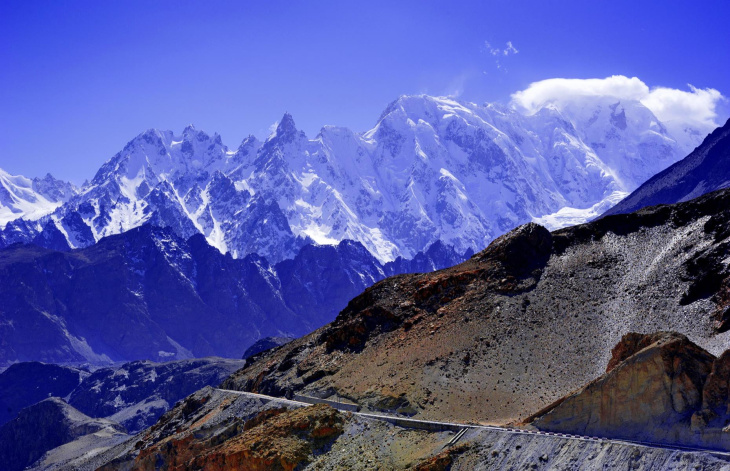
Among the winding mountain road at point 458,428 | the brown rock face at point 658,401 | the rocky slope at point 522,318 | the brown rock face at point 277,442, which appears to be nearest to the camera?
the winding mountain road at point 458,428

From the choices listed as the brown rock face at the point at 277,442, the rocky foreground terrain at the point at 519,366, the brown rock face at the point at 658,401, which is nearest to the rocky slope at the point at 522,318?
the rocky foreground terrain at the point at 519,366

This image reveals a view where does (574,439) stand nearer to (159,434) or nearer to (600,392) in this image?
(600,392)

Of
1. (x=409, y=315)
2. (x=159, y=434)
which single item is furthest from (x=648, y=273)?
(x=159, y=434)

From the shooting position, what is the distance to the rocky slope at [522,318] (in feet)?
218

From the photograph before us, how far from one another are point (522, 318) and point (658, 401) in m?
25.7

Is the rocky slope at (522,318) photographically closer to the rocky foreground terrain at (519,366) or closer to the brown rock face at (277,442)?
the rocky foreground terrain at (519,366)

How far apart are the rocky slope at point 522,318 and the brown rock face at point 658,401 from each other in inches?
303

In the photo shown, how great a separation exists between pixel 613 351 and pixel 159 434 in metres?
48.4

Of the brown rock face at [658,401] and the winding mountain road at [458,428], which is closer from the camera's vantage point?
the winding mountain road at [458,428]

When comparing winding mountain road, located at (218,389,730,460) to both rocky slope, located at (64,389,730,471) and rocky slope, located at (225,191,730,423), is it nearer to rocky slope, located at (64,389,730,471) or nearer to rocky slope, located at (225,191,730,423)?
rocky slope, located at (64,389,730,471)

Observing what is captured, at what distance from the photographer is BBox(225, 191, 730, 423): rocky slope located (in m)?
66.5

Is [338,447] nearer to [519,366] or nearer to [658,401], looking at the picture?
[519,366]

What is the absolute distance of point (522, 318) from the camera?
7562cm

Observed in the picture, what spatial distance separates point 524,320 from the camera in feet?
247
